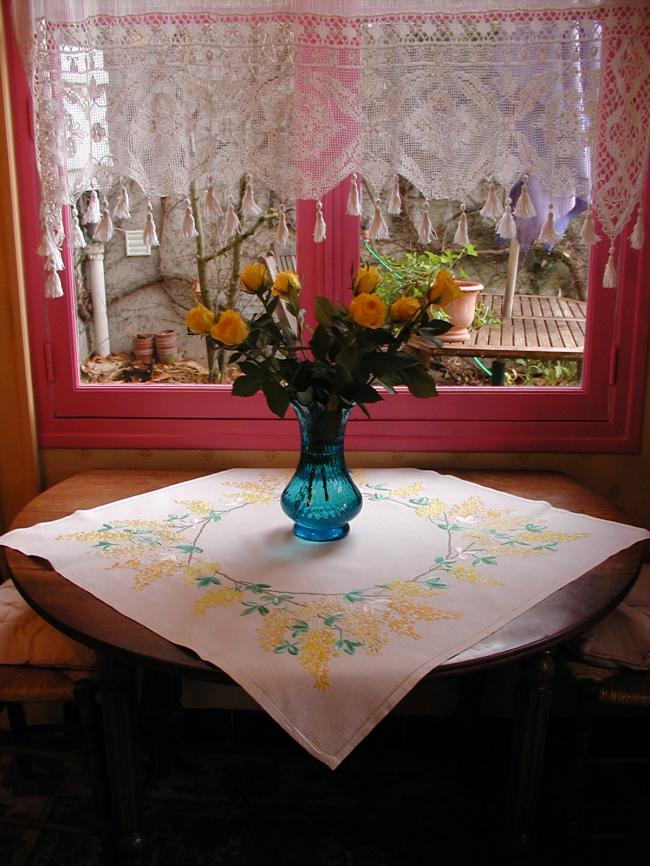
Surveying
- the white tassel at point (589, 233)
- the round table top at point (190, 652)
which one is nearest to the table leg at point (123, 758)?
the round table top at point (190, 652)

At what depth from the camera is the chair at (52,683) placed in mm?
1602

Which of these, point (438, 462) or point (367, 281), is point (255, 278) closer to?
point (367, 281)

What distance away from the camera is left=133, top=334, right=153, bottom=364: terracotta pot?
2281mm

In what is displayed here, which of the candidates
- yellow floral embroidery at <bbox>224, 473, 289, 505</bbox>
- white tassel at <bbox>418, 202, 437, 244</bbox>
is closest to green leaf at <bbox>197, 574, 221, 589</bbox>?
yellow floral embroidery at <bbox>224, 473, 289, 505</bbox>

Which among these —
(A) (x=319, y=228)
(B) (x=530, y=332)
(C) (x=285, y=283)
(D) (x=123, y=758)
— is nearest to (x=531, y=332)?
(B) (x=530, y=332)

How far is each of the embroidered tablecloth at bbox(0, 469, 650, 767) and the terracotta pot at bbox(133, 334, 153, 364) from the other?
0.43 metres

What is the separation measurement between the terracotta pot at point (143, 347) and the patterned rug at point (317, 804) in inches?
40.6

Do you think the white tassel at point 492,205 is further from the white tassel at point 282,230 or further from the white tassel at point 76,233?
the white tassel at point 76,233

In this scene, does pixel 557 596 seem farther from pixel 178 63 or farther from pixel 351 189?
pixel 178 63

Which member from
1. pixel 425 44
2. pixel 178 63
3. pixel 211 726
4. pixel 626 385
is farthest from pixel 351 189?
pixel 211 726

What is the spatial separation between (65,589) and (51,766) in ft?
3.04

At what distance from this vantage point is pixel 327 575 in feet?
5.03

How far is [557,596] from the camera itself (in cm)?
146

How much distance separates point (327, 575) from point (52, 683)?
1.91 ft
